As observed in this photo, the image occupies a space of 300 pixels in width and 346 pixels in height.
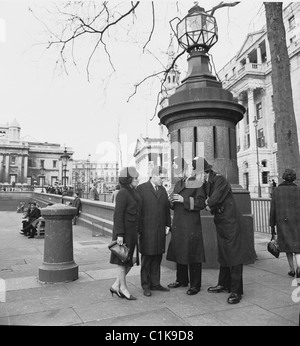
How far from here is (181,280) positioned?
5.13 meters

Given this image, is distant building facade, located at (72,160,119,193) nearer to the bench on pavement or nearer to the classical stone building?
the classical stone building

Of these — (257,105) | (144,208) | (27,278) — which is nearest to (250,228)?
(144,208)

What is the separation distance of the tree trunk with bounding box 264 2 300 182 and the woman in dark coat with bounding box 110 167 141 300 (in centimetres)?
441

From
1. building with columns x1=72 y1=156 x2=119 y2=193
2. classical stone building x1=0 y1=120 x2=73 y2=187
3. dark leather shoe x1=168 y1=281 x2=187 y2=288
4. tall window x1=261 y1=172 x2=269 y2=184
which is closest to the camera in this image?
dark leather shoe x1=168 y1=281 x2=187 y2=288

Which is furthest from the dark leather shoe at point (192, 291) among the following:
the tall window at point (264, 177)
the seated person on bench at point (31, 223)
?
the tall window at point (264, 177)

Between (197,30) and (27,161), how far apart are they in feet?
356

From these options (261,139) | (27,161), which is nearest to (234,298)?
(261,139)

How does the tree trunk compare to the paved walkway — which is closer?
the paved walkway

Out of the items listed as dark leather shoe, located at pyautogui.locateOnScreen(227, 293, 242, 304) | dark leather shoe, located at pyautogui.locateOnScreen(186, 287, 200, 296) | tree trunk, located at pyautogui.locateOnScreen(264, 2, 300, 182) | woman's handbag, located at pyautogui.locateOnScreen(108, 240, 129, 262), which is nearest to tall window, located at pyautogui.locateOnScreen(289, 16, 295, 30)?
tree trunk, located at pyautogui.locateOnScreen(264, 2, 300, 182)

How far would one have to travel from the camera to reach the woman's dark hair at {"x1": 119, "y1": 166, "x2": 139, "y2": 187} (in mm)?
4812

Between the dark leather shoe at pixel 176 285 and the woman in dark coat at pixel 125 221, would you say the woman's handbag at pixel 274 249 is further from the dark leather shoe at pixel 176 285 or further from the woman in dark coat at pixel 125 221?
the woman in dark coat at pixel 125 221

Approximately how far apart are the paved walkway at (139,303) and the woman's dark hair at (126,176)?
1647mm

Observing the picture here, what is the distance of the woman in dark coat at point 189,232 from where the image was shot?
4.81 metres
